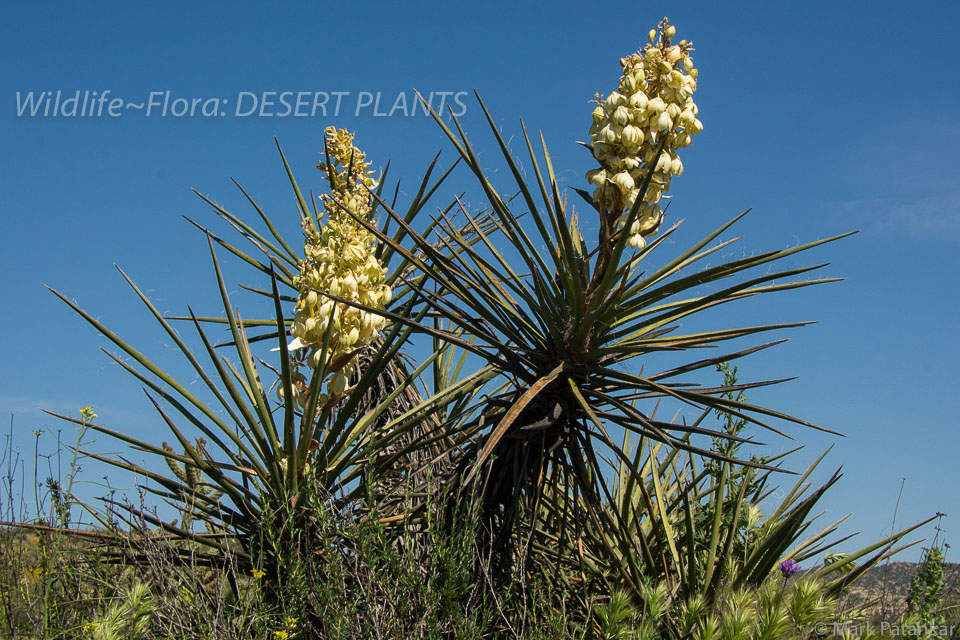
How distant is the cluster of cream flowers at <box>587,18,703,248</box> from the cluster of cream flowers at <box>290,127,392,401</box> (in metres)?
0.81

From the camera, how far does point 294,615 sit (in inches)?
85.2

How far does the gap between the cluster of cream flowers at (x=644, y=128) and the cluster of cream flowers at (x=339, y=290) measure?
0.81 meters

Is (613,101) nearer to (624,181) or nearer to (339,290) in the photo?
(624,181)

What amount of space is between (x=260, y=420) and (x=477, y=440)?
722 millimetres

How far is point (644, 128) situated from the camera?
2.58 meters

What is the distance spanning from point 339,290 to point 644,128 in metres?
1.14

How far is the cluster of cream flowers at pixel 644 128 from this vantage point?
2525 millimetres

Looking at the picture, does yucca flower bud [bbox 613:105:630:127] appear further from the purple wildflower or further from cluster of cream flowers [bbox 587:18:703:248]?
the purple wildflower

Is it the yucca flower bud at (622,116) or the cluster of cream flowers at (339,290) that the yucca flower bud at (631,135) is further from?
the cluster of cream flowers at (339,290)

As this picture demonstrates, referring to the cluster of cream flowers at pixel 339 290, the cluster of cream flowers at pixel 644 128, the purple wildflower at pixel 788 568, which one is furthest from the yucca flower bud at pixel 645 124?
the purple wildflower at pixel 788 568

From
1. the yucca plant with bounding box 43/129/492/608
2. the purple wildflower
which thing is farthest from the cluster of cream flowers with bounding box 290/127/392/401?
the purple wildflower

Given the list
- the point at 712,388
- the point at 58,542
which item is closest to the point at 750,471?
the point at 712,388

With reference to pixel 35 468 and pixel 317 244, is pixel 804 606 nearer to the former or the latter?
pixel 317 244

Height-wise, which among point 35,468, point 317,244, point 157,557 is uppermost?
point 317,244
